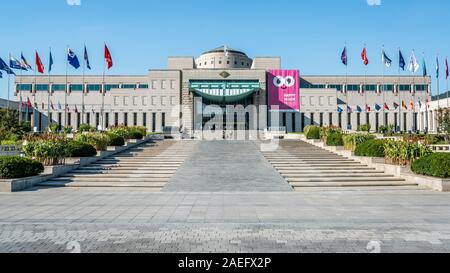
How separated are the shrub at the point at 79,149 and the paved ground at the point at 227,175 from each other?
6.29 m

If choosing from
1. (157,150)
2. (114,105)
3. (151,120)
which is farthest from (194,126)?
(157,150)

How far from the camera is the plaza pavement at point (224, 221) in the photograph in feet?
23.2

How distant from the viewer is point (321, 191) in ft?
50.9

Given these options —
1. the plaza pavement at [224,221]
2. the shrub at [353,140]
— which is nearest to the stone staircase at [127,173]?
the plaza pavement at [224,221]

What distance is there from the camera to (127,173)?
19281mm

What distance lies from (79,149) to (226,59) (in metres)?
69.2

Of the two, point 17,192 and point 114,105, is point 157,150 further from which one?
point 114,105

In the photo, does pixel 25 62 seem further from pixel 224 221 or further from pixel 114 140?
pixel 224 221

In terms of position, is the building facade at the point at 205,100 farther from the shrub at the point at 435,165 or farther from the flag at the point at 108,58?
the shrub at the point at 435,165

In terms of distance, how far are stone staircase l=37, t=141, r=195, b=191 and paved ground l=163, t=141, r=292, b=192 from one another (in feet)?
2.81

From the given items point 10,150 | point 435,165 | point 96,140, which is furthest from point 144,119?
point 435,165

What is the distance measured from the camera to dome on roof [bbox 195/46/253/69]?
287 ft

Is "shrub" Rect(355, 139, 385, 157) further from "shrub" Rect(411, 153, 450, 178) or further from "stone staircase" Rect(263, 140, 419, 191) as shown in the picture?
"shrub" Rect(411, 153, 450, 178)

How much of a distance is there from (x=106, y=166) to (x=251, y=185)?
9845 mm
